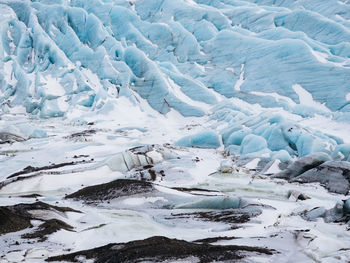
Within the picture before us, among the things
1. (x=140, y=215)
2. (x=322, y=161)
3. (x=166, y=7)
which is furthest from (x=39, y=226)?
(x=166, y=7)

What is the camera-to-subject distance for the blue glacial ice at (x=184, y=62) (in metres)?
38.1

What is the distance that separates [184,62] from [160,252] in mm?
45443

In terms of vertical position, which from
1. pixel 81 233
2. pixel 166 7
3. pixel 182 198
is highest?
pixel 166 7

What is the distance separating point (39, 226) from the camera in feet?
32.2

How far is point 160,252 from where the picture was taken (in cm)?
774

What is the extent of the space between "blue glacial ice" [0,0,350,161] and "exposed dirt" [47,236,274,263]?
18.8 meters

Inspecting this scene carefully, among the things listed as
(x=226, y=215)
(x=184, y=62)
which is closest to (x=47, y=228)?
(x=226, y=215)

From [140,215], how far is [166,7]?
5221cm

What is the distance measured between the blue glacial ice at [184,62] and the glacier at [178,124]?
179 mm

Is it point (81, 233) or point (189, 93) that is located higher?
point (81, 233)

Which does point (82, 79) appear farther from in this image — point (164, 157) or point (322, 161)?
point (322, 161)

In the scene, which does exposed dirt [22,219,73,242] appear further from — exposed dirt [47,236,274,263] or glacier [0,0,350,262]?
exposed dirt [47,236,274,263]

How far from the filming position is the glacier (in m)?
10.9

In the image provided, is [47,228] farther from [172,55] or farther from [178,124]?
[172,55]
